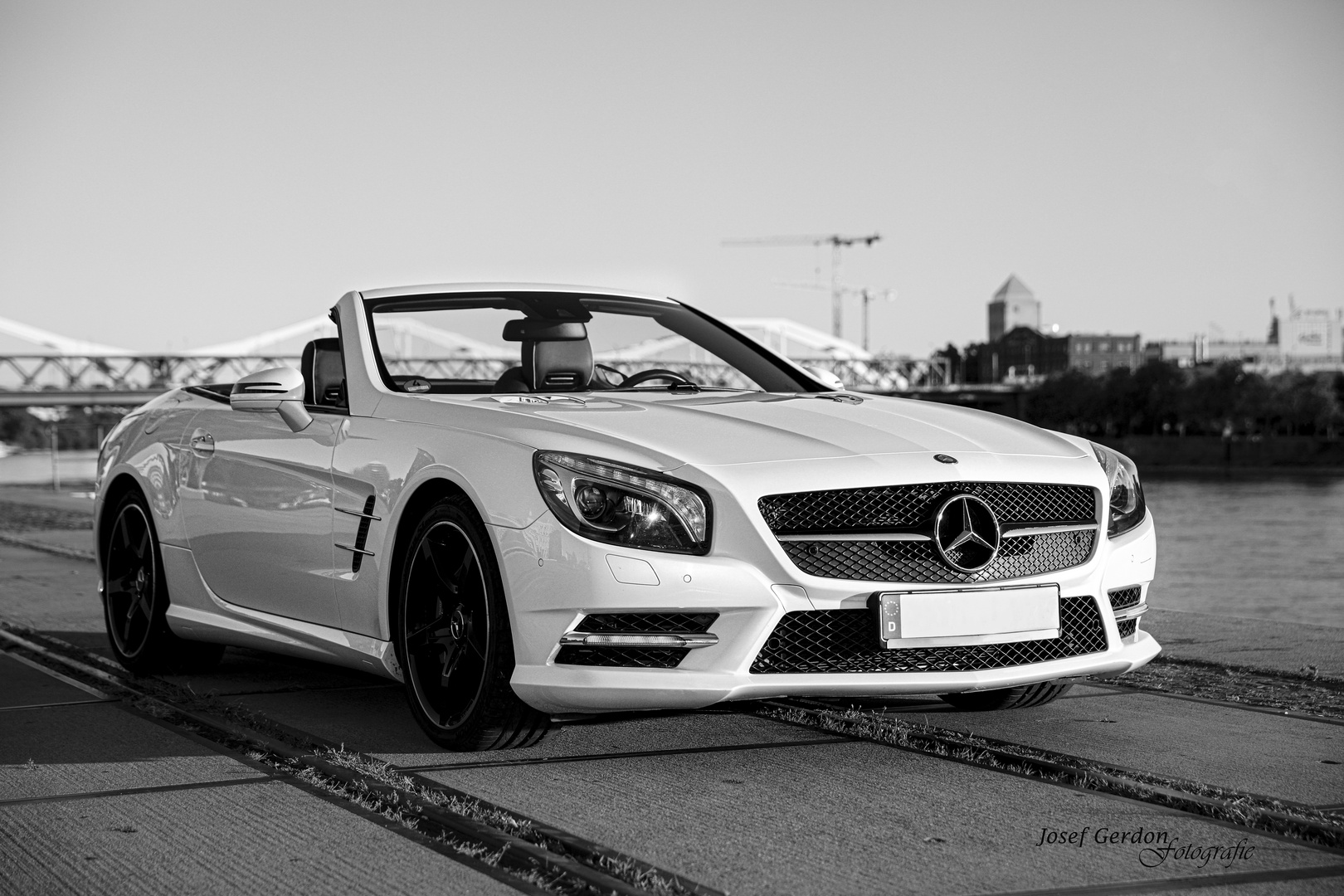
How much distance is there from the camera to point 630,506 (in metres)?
3.86

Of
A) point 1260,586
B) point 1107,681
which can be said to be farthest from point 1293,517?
point 1107,681

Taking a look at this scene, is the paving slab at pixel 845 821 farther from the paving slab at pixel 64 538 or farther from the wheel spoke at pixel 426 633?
the paving slab at pixel 64 538

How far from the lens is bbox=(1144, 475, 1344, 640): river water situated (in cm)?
2928

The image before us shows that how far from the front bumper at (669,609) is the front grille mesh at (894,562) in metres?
0.04

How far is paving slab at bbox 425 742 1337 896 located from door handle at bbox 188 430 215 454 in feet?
6.91

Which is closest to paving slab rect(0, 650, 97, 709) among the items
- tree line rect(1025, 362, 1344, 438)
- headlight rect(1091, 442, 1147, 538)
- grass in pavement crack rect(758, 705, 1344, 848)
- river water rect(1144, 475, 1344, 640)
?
grass in pavement crack rect(758, 705, 1344, 848)

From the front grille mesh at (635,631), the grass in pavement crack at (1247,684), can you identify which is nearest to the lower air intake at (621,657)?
the front grille mesh at (635,631)

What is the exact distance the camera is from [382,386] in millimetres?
4895

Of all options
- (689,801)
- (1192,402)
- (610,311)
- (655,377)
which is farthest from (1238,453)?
(689,801)

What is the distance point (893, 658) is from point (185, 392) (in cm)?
354

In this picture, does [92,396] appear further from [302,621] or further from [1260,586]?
[302,621]

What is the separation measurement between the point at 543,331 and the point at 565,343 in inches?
4.0

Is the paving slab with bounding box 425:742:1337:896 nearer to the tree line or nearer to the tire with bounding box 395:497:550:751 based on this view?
the tire with bounding box 395:497:550:751

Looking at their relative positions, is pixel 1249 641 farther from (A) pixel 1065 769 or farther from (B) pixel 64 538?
(B) pixel 64 538
